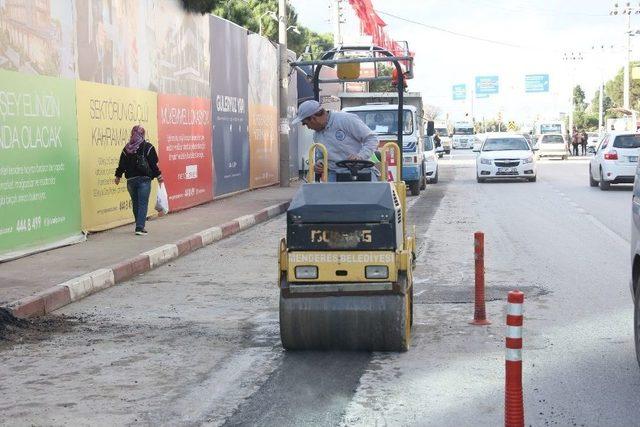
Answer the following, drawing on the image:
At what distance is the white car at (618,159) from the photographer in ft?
88.3

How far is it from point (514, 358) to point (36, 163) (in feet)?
33.9

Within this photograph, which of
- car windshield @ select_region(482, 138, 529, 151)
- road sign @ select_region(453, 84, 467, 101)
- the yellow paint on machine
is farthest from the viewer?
road sign @ select_region(453, 84, 467, 101)

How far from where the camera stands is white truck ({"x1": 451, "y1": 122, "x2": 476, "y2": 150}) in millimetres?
88875

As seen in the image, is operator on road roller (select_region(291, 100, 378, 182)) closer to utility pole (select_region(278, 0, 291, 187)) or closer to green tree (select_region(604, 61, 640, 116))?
utility pole (select_region(278, 0, 291, 187))

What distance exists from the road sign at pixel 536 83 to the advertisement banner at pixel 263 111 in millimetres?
73773

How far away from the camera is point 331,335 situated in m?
7.48

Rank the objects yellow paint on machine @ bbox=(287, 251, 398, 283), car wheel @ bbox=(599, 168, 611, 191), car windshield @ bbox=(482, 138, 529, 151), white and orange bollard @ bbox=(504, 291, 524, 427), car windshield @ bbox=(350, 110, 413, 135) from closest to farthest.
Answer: white and orange bollard @ bbox=(504, 291, 524, 427), yellow paint on machine @ bbox=(287, 251, 398, 283), car windshield @ bbox=(350, 110, 413, 135), car wheel @ bbox=(599, 168, 611, 191), car windshield @ bbox=(482, 138, 529, 151)

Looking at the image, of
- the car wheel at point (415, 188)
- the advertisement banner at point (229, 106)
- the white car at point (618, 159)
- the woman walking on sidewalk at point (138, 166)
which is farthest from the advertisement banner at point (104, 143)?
the white car at point (618, 159)

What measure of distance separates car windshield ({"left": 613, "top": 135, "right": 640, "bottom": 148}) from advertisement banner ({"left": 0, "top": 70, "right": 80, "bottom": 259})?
17.1 m

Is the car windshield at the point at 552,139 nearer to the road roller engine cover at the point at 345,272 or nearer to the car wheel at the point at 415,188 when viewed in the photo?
the car wheel at the point at 415,188

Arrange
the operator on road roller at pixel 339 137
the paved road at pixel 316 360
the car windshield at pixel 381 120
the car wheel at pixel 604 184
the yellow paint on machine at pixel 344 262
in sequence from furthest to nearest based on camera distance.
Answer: the car wheel at pixel 604 184
the car windshield at pixel 381 120
the operator on road roller at pixel 339 137
the yellow paint on machine at pixel 344 262
the paved road at pixel 316 360

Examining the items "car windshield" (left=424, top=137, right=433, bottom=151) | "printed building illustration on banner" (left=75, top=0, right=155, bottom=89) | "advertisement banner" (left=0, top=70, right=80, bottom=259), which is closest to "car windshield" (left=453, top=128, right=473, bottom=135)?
"car windshield" (left=424, top=137, right=433, bottom=151)

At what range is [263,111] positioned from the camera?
2888 centimetres

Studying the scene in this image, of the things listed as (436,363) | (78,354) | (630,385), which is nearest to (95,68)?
(78,354)
